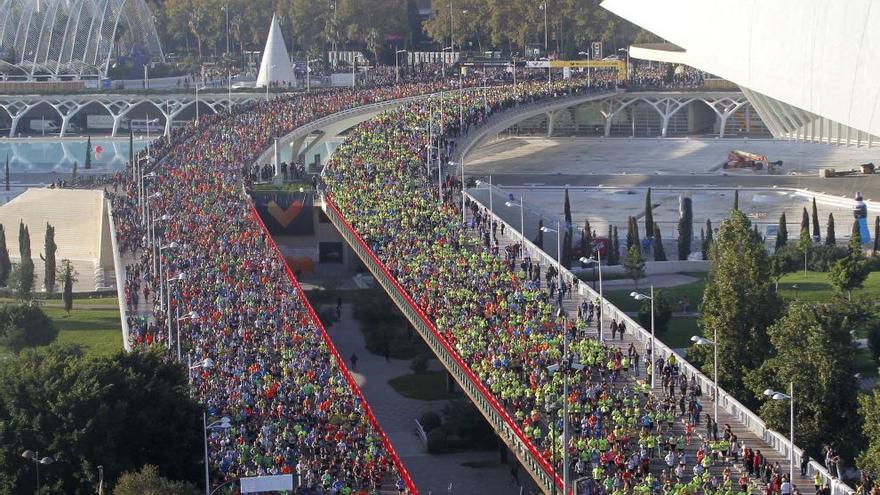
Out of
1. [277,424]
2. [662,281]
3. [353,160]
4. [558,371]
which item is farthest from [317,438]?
[353,160]

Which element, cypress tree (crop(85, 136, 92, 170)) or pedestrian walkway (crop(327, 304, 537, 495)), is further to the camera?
cypress tree (crop(85, 136, 92, 170))

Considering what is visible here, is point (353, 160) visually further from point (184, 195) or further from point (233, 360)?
point (233, 360)

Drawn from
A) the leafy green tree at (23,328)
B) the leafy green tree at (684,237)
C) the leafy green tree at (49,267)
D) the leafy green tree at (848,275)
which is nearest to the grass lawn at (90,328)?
the leafy green tree at (23,328)

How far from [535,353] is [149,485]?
25.7 ft

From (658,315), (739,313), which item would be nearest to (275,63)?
(658,315)

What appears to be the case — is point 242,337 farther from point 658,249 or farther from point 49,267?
point 658,249

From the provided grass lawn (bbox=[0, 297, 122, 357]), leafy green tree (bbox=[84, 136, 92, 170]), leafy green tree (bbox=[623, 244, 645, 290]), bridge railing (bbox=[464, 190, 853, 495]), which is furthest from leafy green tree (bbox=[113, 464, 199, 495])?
leafy green tree (bbox=[84, 136, 92, 170])

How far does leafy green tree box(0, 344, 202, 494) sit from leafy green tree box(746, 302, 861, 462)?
29.8ft

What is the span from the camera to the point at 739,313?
1298 inches

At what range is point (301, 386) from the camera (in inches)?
1226

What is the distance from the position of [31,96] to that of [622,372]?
62.0m

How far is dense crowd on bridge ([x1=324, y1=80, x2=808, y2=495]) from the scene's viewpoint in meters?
26.8

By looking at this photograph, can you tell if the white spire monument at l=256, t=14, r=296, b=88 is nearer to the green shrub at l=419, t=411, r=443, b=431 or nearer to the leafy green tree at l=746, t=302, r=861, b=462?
the green shrub at l=419, t=411, r=443, b=431

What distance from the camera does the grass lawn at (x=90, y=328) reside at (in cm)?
4312
